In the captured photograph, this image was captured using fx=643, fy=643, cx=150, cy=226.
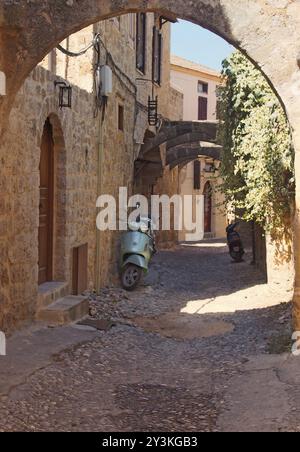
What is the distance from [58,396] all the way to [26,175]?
2.73 metres

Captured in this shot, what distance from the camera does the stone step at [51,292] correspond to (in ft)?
22.9

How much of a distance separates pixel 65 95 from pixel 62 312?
273 cm

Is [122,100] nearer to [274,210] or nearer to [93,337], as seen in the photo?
[274,210]

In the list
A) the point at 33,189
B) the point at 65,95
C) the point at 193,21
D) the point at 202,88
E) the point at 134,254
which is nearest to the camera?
the point at 193,21

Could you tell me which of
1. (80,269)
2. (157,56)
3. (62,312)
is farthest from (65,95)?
(157,56)

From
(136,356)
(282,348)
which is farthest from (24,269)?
(282,348)

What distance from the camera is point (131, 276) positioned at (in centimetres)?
1126

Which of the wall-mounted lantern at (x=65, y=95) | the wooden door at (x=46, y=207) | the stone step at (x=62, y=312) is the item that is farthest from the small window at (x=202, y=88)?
the stone step at (x=62, y=312)

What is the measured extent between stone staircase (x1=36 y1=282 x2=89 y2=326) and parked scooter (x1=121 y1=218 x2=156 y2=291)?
3.30 metres

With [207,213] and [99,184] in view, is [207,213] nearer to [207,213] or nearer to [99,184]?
[207,213]

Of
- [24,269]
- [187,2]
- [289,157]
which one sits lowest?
[24,269]

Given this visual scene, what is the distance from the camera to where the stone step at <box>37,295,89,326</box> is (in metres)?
6.79

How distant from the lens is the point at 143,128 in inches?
557
